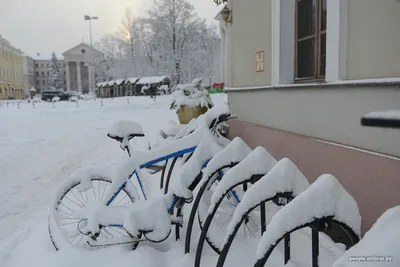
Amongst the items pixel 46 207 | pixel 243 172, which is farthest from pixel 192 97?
pixel 243 172

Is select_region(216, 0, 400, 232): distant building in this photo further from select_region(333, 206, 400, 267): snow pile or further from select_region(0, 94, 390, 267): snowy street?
select_region(333, 206, 400, 267): snow pile

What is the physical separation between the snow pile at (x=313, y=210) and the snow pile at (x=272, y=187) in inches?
9.9

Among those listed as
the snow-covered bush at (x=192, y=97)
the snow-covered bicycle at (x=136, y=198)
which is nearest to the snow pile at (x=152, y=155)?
the snow-covered bicycle at (x=136, y=198)

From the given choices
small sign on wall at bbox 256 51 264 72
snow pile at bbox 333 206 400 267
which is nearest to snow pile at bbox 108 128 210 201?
snow pile at bbox 333 206 400 267

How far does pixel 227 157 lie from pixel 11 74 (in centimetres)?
7343

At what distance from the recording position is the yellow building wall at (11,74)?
205 feet

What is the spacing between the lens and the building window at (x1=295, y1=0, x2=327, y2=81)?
12.1 ft

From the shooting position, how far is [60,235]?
3184 mm

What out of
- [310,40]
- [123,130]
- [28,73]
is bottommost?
[123,130]

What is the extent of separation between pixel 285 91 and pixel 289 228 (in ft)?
8.31

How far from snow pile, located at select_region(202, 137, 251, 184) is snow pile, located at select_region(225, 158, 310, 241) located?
2.24ft

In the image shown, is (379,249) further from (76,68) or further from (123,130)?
(76,68)

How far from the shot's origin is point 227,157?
8.58ft

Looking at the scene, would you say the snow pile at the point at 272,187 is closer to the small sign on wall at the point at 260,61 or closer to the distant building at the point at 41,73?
the small sign on wall at the point at 260,61
